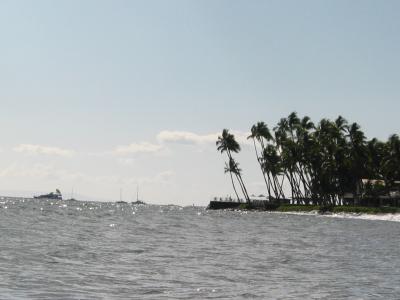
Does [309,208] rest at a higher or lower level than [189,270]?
higher

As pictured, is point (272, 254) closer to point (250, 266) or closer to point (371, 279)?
point (250, 266)

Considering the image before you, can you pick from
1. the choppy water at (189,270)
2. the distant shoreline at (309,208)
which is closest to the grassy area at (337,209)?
the distant shoreline at (309,208)

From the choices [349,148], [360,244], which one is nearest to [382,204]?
[349,148]

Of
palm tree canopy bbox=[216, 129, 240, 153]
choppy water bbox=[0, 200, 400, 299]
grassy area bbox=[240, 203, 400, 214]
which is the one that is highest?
palm tree canopy bbox=[216, 129, 240, 153]

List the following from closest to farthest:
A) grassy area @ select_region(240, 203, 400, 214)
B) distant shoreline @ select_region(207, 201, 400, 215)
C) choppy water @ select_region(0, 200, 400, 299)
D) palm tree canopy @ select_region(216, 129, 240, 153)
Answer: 1. choppy water @ select_region(0, 200, 400, 299)
2. grassy area @ select_region(240, 203, 400, 214)
3. distant shoreline @ select_region(207, 201, 400, 215)
4. palm tree canopy @ select_region(216, 129, 240, 153)

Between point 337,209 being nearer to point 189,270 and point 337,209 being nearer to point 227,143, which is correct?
point 227,143

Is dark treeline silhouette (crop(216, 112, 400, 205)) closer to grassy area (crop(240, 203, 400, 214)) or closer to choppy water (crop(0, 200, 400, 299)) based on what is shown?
grassy area (crop(240, 203, 400, 214))

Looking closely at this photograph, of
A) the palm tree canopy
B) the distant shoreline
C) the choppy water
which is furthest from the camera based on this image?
the palm tree canopy

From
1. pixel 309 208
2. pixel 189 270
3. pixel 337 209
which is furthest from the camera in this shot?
pixel 309 208

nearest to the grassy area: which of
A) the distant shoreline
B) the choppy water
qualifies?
the distant shoreline

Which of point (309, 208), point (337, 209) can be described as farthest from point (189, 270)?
point (309, 208)

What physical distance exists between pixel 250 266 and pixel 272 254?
6.08 meters

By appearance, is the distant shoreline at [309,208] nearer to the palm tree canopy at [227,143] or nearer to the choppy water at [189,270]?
the palm tree canopy at [227,143]

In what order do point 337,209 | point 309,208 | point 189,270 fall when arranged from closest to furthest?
point 189,270 < point 337,209 < point 309,208
